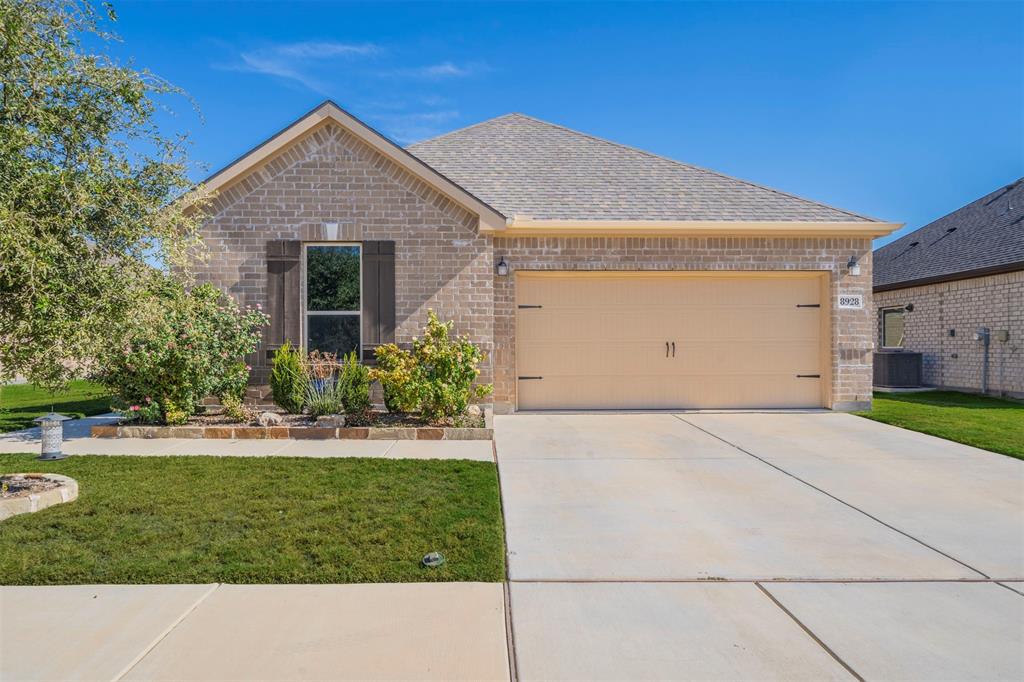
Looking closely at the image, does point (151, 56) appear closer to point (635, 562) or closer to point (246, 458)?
point (246, 458)

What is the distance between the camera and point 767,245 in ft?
34.3

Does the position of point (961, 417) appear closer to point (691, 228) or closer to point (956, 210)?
point (691, 228)

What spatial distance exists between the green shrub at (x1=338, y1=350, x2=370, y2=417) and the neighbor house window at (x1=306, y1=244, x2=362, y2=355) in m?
1.07

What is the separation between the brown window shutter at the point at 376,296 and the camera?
362 inches

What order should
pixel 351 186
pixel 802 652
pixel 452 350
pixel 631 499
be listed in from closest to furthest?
pixel 802 652, pixel 631 499, pixel 452 350, pixel 351 186

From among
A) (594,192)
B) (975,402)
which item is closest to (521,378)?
(594,192)

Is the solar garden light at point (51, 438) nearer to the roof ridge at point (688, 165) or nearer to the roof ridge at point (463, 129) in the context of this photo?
the roof ridge at point (463, 129)

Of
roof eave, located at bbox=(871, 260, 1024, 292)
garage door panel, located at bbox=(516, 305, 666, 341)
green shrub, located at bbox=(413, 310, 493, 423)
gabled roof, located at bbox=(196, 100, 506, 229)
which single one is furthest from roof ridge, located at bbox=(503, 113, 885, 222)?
green shrub, located at bbox=(413, 310, 493, 423)

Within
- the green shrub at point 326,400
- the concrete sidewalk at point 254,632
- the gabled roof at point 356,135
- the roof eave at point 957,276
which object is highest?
the gabled roof at point 356,135

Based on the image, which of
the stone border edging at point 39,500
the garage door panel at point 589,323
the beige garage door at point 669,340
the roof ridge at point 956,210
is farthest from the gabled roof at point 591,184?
the roof ridge at point 956,210

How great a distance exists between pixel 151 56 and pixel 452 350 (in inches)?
185

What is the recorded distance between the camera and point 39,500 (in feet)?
15.2

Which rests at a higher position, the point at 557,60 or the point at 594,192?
the point at 557,60

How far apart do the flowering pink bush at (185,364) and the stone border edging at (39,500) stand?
9.17 ft
